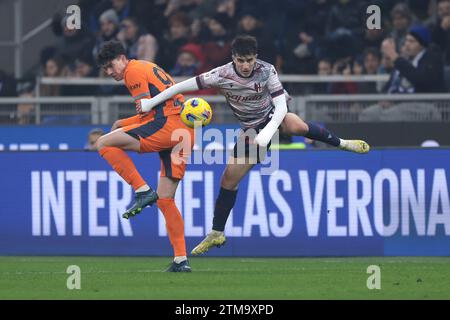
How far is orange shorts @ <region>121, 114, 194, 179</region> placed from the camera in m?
12.9

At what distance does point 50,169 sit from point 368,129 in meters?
4.59

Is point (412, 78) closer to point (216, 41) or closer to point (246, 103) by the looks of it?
point (216, 41)

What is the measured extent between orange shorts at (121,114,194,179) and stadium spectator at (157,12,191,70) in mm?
7437

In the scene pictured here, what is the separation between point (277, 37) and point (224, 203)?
7.70 m

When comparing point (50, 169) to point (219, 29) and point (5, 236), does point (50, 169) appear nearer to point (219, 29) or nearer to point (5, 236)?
point (5, 236)

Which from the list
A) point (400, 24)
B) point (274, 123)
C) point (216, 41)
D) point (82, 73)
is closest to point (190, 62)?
point (216, 41)

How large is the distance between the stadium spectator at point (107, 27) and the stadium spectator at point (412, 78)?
469 cm

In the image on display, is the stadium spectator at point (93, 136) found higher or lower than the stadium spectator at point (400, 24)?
lower

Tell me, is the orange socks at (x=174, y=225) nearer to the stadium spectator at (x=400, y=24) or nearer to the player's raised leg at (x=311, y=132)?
the player's raised leg at (x=311, y=132)

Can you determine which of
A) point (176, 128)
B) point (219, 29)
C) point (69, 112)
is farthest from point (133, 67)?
point (219, 29)

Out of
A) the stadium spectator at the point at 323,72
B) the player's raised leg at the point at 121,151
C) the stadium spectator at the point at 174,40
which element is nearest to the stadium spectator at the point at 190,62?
the stadium spectator at the point at 174,40

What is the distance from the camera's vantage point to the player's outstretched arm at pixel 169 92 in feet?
41.8

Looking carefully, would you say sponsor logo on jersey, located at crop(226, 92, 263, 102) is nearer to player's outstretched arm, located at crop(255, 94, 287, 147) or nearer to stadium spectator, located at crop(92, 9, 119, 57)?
player's outstretched arm, located at crop(255, 94, 287, 147)

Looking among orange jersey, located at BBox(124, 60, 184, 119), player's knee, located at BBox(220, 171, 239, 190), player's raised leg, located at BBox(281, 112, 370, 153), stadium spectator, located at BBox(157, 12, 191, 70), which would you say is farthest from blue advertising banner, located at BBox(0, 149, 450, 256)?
stadium spectator, located at BBox(157, 12, 191, 70)
